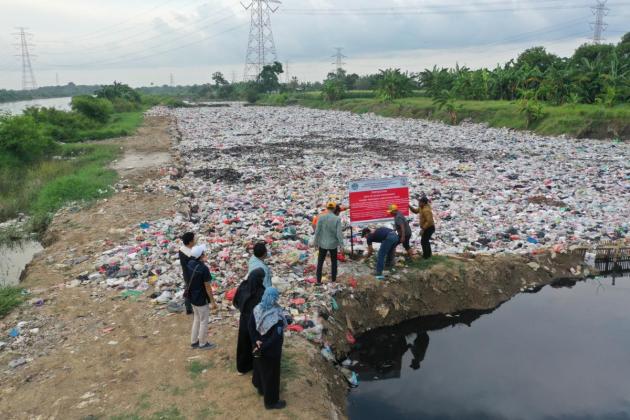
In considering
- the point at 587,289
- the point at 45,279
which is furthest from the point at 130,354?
the point at 587,289

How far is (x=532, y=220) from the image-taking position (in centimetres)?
942

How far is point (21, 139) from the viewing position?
17.4 metres

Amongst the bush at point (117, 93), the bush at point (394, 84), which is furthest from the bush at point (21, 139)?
the bush at point (117, 93)

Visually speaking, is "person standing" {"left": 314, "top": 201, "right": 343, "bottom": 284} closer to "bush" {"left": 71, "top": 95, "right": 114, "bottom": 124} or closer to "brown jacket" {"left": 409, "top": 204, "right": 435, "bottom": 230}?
"brown jacket" {"left": 409, "top": 204, "right": 435, "bottom": 230}

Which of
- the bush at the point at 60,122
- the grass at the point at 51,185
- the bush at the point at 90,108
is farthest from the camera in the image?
the bush at the point at 90,108

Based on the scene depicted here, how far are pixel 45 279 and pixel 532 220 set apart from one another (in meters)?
9.21

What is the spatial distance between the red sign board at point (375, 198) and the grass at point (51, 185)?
7828 millimetres

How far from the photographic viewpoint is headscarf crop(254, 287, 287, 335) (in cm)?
387

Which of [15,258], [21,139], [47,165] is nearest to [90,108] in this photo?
[21,139]

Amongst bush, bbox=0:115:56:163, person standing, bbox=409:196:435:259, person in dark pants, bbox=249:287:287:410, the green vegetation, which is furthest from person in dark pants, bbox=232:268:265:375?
bush, bbox=0:115:56:163

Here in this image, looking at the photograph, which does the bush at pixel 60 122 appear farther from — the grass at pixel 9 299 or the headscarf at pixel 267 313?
the headscarf at pixel 267 313

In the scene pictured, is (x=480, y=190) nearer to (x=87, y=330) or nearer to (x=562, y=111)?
(x=87, y=330)

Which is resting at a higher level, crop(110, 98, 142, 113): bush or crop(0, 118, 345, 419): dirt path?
crop(110, 98, 142, 113): bush

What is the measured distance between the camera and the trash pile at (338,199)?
6.85 metres
